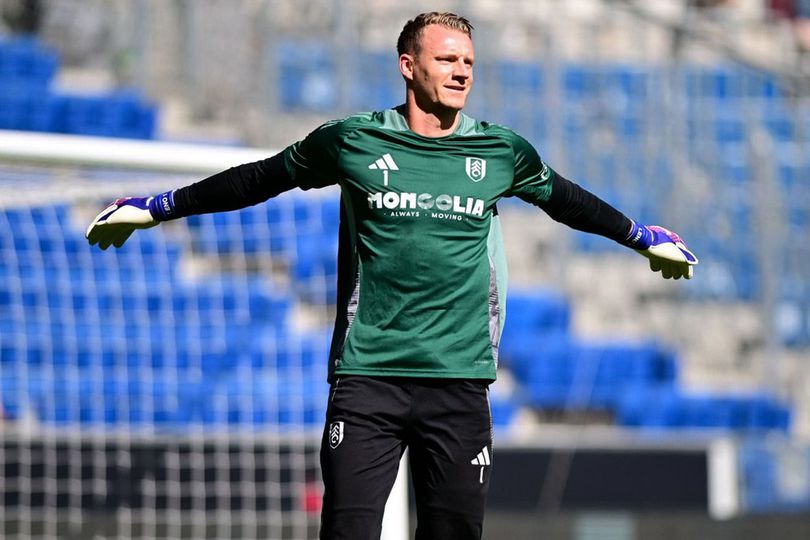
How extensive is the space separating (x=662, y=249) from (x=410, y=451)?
0.83 meters

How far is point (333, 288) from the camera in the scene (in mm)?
8688

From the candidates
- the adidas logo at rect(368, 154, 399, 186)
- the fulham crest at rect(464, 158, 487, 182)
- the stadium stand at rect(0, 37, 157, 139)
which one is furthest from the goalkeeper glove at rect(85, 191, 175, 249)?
the stadium stand at rect(0, 37, 157, 139)

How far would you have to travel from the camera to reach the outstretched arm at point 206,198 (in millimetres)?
3395

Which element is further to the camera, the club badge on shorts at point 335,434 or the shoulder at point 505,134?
the shoulder at point 505,134

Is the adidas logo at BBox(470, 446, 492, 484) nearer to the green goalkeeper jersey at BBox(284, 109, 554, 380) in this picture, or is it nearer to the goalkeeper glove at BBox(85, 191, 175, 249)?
the green goalkeeper jersey at BBox(284, 109, 554, 380)

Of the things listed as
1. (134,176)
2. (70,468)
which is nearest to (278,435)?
(70,468)

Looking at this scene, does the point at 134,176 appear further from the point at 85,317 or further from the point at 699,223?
the point at 699,223

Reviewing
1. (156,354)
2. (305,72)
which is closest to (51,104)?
(305,72)

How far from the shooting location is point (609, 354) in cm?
1012

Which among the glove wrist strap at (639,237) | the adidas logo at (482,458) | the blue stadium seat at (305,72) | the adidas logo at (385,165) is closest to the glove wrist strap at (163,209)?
the adidas logo at (385,165)

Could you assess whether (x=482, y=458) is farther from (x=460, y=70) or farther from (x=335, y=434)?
(x=460, y=70)

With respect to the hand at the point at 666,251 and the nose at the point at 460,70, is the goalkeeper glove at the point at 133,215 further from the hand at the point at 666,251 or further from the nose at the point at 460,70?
the hand at the point at 666,251

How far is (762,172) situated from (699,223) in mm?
569

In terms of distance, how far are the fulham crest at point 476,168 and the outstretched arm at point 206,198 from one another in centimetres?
43
